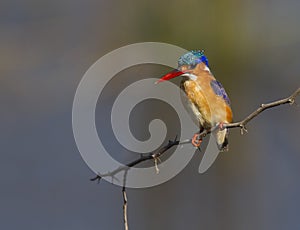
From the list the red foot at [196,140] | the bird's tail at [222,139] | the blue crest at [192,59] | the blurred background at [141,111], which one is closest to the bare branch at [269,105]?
the red foot at [196,140]

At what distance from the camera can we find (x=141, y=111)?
115 inches

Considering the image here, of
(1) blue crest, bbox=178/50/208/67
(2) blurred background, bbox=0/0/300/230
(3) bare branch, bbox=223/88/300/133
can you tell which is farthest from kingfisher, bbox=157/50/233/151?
(2) blurred background, bbox=0/0/300/230

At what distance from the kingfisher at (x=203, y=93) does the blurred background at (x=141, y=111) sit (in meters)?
1.46

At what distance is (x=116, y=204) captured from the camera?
3.01m

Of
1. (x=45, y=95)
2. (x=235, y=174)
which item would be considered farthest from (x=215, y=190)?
(x=45, y=95)

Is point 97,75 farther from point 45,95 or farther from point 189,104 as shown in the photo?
point 189,104

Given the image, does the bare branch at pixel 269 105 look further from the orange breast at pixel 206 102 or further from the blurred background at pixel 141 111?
the blurred background at pixel 141 111

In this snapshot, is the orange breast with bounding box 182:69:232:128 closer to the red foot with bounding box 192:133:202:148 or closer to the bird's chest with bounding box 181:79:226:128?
the bird's chest with bounding box 181:79:226:128

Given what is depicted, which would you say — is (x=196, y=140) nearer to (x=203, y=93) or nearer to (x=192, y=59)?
(x=192, y=59)

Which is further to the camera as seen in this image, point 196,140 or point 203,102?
point 203,102

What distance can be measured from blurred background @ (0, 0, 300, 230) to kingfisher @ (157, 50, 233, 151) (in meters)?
1.46

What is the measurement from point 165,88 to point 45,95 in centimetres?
99

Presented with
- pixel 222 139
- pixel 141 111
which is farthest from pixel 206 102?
pixel 141 111

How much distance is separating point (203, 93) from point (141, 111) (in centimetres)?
176
